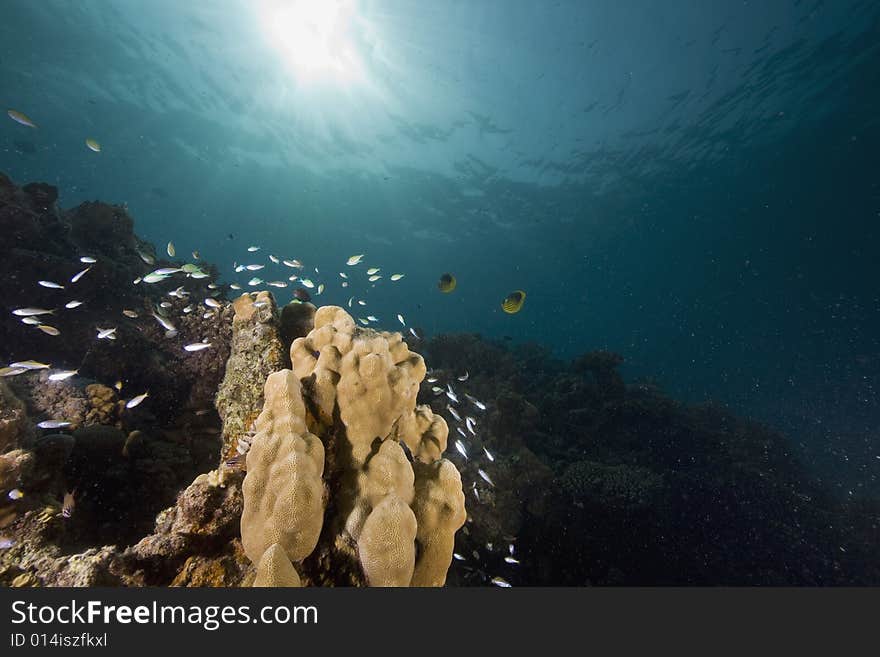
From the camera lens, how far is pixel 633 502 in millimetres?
8227

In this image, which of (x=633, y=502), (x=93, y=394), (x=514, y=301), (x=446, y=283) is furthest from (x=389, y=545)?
(x=633, y=502)

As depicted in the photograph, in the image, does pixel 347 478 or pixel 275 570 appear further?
pixel 347 478

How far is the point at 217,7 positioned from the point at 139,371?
2846 centimetres

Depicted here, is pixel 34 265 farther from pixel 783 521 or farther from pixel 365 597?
pixel 783 521

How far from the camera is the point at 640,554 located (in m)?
7.62

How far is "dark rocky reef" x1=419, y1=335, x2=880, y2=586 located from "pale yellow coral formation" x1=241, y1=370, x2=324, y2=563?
185 inches

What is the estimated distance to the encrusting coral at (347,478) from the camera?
196 cm

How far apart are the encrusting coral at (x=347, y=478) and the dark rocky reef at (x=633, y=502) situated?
4.14 meters

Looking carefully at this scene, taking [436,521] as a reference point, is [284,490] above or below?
above

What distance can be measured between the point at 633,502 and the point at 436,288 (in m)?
16.7

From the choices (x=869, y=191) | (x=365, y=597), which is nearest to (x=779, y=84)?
(x=869, y=191)

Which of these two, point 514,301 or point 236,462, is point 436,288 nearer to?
point 514,301

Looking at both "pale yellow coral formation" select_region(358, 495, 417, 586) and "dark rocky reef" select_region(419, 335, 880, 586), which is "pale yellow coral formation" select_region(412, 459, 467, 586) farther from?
"dark rocky reef" select_region(419, 335, 880, 586)

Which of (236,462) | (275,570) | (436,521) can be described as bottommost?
(436,521)
